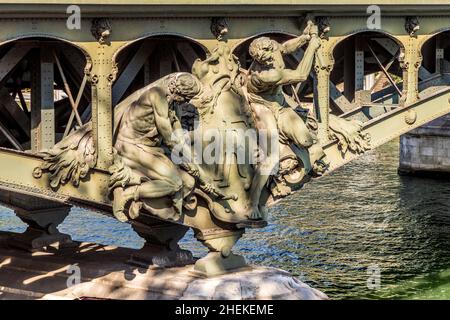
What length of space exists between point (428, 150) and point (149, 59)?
2242cm

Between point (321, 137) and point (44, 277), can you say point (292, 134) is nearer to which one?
point (321, 137)

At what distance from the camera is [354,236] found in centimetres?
3162

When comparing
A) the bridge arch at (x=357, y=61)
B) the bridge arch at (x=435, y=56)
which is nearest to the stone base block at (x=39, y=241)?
the bridge arch at (x=357, y=61)

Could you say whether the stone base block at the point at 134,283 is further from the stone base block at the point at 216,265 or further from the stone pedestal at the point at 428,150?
the stone pedestal at the point at 428,150

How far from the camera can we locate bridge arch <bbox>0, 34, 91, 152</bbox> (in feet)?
67.4

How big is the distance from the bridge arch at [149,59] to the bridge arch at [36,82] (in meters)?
0.81

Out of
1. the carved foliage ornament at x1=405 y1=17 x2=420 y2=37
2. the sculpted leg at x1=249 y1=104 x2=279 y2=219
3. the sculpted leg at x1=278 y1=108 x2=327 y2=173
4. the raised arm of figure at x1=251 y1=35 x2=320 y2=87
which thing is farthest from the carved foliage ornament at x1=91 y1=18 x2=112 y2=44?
the carved foliage ornament at x1=405 y1=17 x2=420 y2=37

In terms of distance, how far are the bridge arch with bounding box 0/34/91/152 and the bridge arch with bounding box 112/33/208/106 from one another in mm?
814

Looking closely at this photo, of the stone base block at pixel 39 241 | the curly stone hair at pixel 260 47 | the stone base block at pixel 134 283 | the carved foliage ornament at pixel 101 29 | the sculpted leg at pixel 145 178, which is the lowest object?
the stone base block at pixel 134 283

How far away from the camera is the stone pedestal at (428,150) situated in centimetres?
4291

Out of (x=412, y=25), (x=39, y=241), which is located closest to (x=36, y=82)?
(x=39, y=241)

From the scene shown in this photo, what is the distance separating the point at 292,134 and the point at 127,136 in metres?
3.52

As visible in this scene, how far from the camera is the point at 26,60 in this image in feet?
71.7
